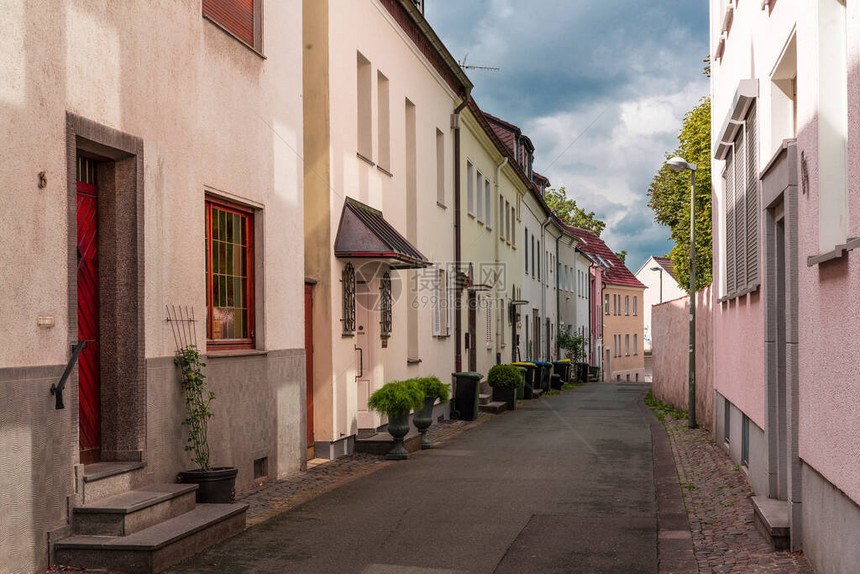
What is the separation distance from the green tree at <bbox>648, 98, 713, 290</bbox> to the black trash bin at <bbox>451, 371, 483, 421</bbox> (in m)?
17.6

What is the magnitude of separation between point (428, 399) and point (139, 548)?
8797 mm

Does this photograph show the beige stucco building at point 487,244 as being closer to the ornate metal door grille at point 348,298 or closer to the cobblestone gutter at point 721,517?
the ornate metal door grille at point 348,298

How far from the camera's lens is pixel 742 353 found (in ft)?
36.7

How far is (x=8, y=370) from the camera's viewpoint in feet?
20.9

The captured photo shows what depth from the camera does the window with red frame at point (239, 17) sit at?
9992 mm

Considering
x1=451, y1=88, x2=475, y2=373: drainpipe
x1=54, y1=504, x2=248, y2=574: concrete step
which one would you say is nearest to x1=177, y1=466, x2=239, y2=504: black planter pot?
x1=54, y1=504, x2=248, y2=574: concrete step

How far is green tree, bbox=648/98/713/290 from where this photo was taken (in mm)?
37594

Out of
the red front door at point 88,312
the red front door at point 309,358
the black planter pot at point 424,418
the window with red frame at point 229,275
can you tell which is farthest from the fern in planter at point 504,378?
the red front door at point 88,312

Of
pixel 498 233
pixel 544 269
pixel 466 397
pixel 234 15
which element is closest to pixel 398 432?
pixel 234 15

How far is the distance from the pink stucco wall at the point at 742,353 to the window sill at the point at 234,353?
5.31m

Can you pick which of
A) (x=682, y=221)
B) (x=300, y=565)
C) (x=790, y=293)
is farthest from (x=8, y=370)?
(x=682, y=221)

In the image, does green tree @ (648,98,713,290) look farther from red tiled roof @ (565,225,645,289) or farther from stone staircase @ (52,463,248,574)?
stone staircase @ (52,463,248,574)

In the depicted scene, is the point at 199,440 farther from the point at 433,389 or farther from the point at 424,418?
the point at 424,418

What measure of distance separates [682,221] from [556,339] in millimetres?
7992
